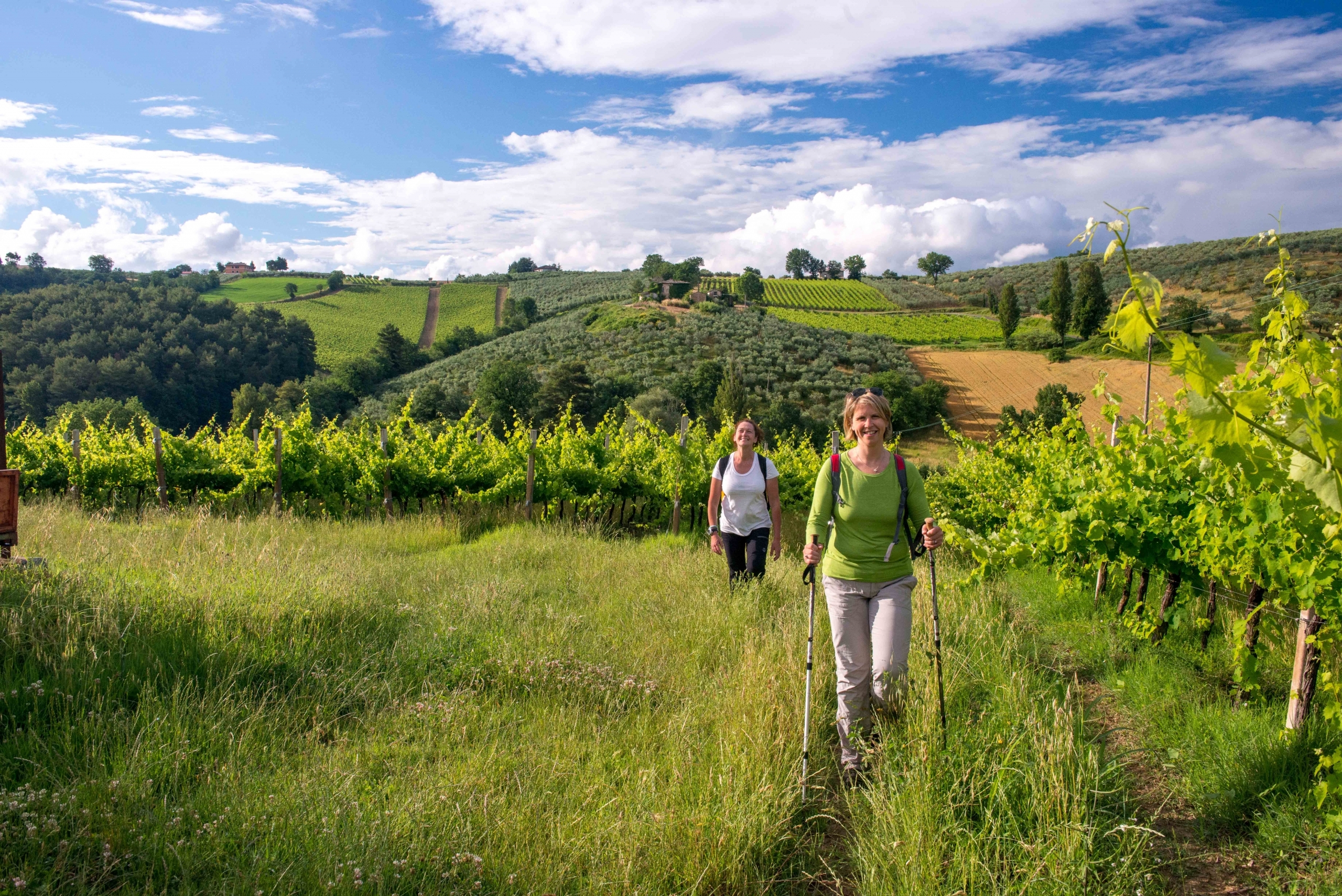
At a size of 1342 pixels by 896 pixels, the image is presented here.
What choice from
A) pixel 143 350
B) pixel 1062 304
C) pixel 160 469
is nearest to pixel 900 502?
pixel 160 469

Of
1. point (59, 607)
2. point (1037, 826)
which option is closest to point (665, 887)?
point (1037, 826)

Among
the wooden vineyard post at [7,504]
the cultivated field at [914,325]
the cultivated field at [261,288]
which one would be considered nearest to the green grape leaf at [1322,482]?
the wooden vineyard post at [7,504]

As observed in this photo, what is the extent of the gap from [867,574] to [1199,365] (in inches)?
92.2

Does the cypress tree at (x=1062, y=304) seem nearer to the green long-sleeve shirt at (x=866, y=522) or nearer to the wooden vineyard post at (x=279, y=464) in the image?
the wooden vineyard post at (x=279, y=464)

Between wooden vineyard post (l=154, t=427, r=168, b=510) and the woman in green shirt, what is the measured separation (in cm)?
1097

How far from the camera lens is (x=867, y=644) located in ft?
11.7

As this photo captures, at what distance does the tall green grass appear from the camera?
2.51 meters

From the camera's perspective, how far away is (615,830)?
2713 millimetres

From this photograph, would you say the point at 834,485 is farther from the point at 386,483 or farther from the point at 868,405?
the point at 386,483

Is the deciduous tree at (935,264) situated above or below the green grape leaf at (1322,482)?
above

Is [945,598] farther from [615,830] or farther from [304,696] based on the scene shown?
[304,696]

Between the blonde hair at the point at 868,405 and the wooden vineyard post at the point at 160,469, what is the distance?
1093cm

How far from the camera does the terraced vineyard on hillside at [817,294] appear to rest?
85688 mm

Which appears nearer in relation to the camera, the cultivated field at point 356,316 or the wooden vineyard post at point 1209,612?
the wooden vineyard post at point 1209,612
